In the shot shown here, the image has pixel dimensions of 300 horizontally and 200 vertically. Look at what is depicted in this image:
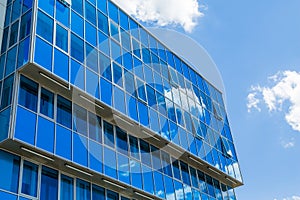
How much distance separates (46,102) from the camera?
1638 centimetres

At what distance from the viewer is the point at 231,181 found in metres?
27.2

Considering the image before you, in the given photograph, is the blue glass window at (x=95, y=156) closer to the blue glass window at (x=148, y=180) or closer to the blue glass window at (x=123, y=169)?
the blue glass window at (x=123, y=169)

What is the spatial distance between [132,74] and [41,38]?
6.36m

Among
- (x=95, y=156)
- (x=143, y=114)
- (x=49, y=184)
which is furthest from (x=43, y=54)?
(x=143, y=114)

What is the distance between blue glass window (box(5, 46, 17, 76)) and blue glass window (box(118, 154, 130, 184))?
6126 mm

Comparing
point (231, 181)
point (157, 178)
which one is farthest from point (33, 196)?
point (231, 181)

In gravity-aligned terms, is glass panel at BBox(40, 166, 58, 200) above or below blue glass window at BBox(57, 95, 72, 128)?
below

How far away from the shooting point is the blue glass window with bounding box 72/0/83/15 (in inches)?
766

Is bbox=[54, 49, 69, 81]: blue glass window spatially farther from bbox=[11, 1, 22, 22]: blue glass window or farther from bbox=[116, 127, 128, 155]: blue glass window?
bbox=[116, 127, 128, 155]: blue glass window

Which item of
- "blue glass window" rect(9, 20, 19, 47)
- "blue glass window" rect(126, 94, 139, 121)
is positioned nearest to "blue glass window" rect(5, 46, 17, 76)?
"blue glass window" rect(9, 20, 19, 47)

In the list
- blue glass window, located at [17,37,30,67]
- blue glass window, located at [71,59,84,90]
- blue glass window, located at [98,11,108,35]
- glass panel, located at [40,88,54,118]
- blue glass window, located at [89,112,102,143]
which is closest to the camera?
blue glass window, located at [17,37,30,67]

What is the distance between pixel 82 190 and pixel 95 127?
2951 millimetres

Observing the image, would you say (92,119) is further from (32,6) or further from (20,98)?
(32,6)

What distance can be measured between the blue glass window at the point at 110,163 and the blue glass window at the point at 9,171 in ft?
13.3
